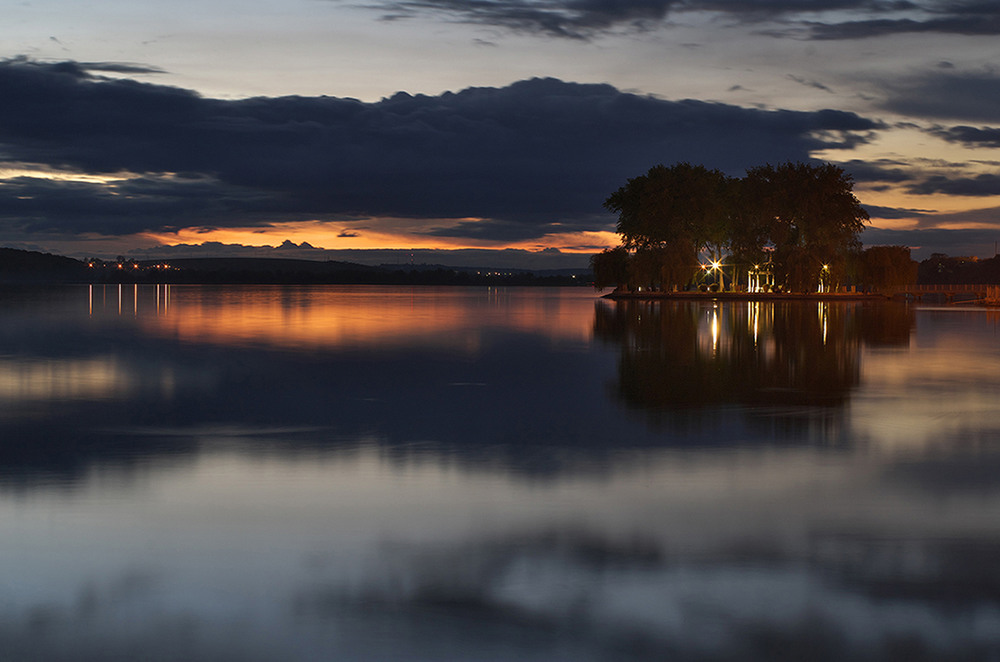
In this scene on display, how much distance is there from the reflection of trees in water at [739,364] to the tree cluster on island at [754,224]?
52231 millimetres

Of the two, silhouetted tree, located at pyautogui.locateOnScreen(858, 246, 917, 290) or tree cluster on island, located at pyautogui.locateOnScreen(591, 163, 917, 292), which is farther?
A: silhouetted tree, located at pyautogui.locateOnScreen(858, 246, 917, 290)

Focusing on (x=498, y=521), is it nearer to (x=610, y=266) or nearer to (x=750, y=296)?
(x=750, y=296)

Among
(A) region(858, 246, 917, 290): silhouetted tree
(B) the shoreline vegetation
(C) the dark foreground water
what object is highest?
(A) region(858, 246, 917, 290): silhouetted tree

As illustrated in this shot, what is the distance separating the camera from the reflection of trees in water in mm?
16156

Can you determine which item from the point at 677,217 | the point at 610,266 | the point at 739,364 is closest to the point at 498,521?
the point at 739,364

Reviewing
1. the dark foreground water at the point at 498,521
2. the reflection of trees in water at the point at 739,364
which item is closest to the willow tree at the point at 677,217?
the reflection of trees in water at the point at 739,364

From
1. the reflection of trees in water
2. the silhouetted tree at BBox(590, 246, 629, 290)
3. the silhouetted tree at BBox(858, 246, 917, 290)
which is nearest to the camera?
the reflection of trees in water

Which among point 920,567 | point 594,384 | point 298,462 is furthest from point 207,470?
point 594,384

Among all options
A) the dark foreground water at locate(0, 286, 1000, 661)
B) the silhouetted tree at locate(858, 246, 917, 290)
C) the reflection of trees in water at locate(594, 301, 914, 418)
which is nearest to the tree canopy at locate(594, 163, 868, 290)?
the silhouetted tree at locate(858, 246, 917, 290)

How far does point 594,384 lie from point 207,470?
9878 mm

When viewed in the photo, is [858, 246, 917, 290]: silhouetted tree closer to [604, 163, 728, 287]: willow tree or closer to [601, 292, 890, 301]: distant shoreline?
[601, 292, 890, 301]: distant shoreline

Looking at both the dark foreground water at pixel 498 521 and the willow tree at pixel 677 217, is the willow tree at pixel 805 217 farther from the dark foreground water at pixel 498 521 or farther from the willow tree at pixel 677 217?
the dark foreground water at pixel 498 521

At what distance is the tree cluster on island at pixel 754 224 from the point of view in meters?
91.7

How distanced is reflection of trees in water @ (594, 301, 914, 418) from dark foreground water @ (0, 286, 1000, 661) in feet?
0.69
